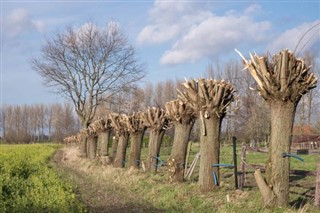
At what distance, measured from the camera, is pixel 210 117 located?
12891 millimetres

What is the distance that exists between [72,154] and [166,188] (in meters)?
26.1

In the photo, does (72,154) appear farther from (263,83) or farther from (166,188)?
(263,83)

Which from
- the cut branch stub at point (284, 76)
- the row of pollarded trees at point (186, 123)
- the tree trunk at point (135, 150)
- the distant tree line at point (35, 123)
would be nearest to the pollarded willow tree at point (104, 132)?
the row of pollarded trees at point (186, 123)

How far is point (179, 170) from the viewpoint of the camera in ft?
50.0

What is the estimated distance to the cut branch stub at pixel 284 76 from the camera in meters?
9.59

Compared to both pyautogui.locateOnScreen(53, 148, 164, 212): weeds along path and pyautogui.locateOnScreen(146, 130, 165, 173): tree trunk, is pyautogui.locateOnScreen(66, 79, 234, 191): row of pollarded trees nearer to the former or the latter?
pyautogui.locateOnScreen(146, 130, 165, 173): tree trunk

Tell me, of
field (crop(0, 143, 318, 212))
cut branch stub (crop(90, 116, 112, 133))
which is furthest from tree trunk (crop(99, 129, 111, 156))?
field (crop(0, 143, 318, 212))

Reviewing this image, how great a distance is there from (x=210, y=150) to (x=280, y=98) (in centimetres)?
364

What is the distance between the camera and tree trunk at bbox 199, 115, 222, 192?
12.8 m

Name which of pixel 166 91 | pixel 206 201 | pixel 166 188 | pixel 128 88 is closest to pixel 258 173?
pixel 206 201

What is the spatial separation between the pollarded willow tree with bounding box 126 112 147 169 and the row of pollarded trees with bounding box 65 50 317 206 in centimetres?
70

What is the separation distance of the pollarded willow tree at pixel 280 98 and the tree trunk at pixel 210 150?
2890 mm

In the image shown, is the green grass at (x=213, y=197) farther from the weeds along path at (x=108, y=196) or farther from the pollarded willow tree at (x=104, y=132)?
the pollarded willow tree at (x=104, y=132)

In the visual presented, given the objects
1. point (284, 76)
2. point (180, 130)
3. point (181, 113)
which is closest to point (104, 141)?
point (180, 130)
